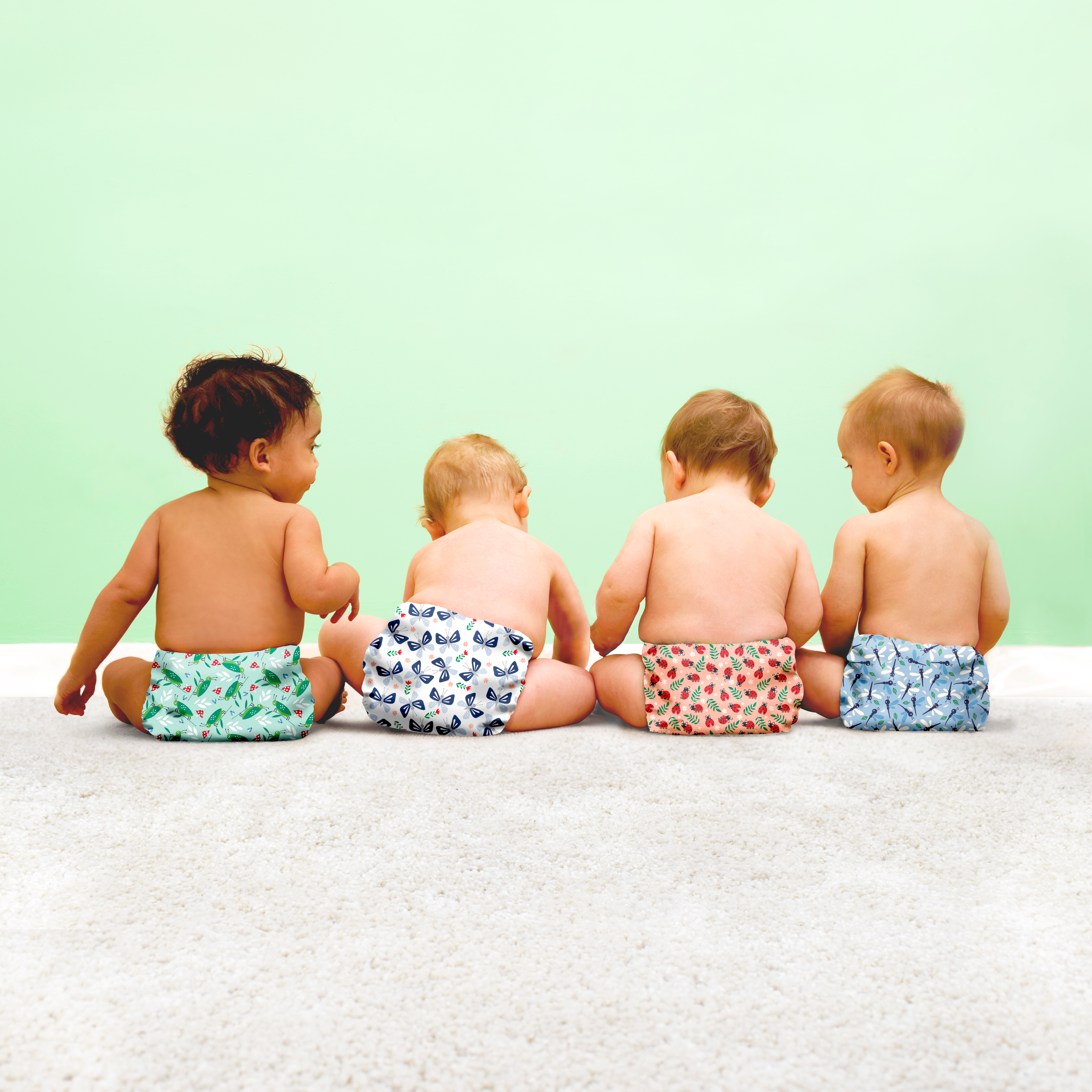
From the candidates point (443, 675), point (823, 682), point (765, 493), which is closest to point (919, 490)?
point (765, 493)

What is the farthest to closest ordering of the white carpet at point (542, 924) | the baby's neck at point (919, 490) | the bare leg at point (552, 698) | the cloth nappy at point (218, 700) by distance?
the baby's neck at point (919, 490) → the bare leg at point (552, 698) → the cloth nappy at point (218, 700) → the white carpet at point (542, 924)

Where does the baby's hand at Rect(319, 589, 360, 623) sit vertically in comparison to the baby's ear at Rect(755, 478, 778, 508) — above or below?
below

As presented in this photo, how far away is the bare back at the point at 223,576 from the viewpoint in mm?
1300

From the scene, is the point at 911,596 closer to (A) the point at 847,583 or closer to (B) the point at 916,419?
(A) the point at 847,583

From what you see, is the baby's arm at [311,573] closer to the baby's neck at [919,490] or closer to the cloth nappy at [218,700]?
the cloth nappy at [218,700]

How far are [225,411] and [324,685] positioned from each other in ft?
1.50

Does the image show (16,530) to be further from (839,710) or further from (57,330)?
(839,710)

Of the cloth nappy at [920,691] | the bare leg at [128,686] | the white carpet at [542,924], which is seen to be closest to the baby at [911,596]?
the cloth nappy at [920,691]

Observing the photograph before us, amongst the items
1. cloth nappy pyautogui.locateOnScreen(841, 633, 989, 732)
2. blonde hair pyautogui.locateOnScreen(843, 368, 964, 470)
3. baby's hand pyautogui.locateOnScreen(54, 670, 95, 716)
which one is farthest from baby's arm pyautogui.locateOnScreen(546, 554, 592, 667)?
baby's hand pyautogui.locateOnScreen(54, 670, 95, 716)

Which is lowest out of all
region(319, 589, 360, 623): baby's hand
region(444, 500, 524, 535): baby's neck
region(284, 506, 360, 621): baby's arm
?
region(319, 589, 360, 623): baby's hand

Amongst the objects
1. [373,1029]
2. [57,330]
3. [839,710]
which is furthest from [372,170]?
[373,1029]

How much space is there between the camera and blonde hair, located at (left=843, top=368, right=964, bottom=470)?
1.49 m

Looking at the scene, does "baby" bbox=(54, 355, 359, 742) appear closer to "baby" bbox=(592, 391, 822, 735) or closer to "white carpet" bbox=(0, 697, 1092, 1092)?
"white carpet" bbox=(0, 697, 1092, 1092)

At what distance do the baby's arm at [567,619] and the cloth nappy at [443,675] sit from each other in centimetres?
15
